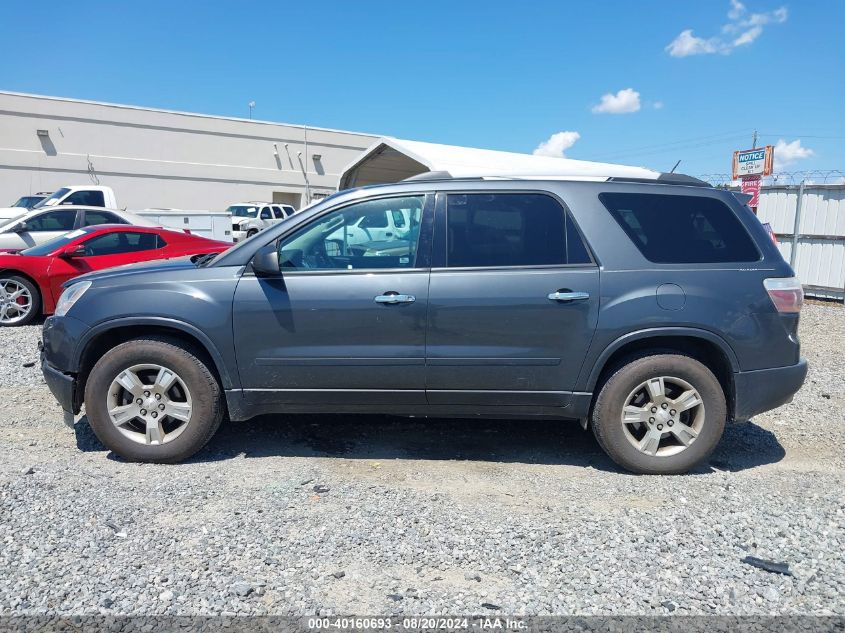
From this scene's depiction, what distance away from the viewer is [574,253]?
13.4ft

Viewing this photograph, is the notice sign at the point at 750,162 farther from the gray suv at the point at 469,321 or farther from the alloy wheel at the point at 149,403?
the alloy wheel at the point at 149,403

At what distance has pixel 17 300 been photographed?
28.6 ft

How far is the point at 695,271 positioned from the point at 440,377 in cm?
176

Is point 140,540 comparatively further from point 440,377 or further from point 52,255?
point 52,255

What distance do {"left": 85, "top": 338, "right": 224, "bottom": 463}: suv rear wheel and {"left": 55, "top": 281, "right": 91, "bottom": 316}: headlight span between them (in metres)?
0.45

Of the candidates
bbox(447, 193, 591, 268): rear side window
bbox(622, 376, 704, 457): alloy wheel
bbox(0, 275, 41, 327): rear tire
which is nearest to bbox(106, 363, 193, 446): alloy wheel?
bbox(447, 193, 591, 268): rear side window

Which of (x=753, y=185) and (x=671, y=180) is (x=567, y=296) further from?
(x=753, y=185)

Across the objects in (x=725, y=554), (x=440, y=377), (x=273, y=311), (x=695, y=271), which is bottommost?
(x=725, y=554)

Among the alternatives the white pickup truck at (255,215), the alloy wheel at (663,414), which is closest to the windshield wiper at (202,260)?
the alloy wheel at (663,414)

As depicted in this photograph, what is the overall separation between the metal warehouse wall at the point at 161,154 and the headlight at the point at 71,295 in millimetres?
31897

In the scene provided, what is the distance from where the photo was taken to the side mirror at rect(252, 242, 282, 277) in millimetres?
3984

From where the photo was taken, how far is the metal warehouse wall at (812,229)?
38.1ft

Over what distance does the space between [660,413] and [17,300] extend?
851 centimetres

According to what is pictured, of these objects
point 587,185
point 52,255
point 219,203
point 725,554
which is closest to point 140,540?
point 725,554
